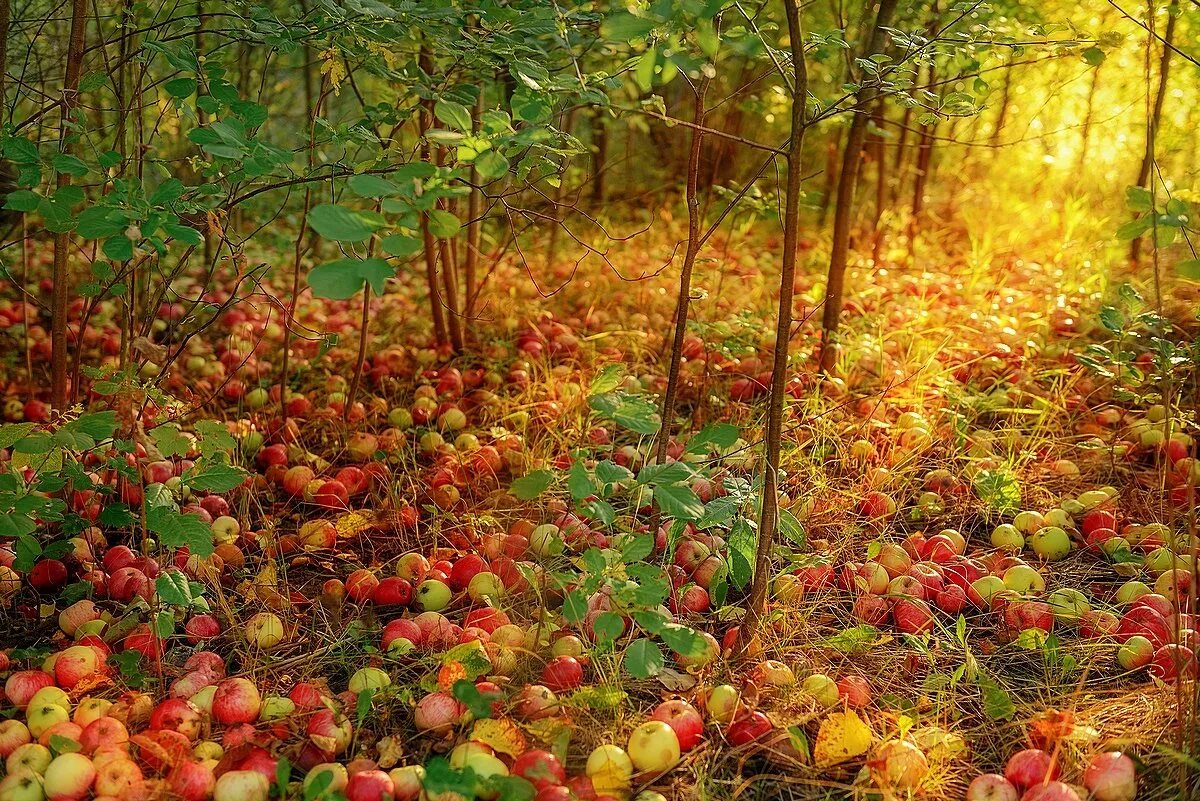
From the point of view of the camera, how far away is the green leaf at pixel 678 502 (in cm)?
164

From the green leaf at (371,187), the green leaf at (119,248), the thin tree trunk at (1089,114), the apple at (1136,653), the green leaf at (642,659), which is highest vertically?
the thin tree trunk at (1089,114)

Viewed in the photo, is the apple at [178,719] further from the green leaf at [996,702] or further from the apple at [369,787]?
the green leaf at [996,702]

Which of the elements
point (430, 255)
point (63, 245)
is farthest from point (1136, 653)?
point (63, 245)

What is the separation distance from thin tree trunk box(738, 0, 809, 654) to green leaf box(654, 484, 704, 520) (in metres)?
0.27

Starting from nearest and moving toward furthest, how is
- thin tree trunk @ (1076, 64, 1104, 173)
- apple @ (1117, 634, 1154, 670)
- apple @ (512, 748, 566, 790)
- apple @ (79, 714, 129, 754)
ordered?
apple @ (512, 748, 566, 790), apple @ (79, 714, 129, 754), apple @ (1117, 634, 1154, 670), thin tree trunk @ (1076, 64, 1104, 173)

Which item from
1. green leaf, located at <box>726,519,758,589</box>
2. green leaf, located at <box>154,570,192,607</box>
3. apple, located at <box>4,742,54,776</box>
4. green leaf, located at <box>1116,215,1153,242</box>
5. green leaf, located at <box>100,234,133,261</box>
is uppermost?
green leaf, located at <box>1116,215,1153,242</box>

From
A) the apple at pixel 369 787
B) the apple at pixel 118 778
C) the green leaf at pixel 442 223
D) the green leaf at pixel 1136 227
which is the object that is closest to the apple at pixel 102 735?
the apple at pixel 118 778

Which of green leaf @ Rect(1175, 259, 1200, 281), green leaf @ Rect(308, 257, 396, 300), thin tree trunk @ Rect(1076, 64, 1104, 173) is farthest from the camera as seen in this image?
thin tree trunk @ Rect(1076, 64, 1104, 173)

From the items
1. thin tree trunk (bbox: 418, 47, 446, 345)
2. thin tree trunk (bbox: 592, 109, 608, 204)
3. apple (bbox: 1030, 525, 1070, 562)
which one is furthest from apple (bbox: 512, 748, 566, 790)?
thin tree trunk (bbox: 592, 109, 608, 204)

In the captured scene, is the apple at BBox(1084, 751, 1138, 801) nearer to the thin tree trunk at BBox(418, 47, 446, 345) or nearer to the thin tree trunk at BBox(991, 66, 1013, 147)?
the thin tree trunk at BBox(418, 47, 446, 345)

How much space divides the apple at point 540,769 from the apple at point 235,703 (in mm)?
527

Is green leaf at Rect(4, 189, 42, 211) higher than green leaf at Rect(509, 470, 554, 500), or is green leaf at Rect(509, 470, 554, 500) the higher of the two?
green leaf at Rect(4, 189, 42, 211)

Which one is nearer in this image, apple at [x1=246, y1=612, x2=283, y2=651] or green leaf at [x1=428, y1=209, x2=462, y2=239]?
green leaf at [x1=428, y1=209, x2=462, y2=239]

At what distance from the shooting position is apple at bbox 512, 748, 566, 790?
1586 mm
